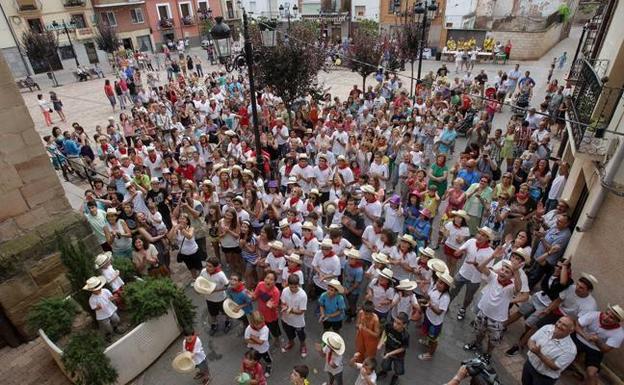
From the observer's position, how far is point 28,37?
27.6 m

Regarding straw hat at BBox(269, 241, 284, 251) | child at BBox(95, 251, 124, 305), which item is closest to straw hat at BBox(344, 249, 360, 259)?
straw hat at BBox(269, 241, 284, 251)

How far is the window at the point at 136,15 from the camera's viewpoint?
39.5 metres

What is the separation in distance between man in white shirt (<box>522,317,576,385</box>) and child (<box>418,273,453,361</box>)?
44.1 inches

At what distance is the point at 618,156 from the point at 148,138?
11.0 metres

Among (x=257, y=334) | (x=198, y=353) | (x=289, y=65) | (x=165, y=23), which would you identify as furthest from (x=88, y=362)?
(x=165, y=23)

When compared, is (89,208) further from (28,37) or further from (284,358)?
(28,37)

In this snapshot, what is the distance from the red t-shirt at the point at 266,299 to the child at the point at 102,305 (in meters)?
2.19

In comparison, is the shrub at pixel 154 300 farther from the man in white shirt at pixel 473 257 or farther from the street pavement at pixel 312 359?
the man in white shirt at pixel 473 257

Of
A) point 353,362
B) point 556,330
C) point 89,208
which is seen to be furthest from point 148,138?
point 556,330

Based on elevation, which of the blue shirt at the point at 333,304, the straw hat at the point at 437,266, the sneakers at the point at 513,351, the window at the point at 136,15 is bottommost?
the sneakers at the point at 513,351

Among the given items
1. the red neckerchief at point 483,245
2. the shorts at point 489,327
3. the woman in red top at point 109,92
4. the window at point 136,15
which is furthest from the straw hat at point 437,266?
the window at point 136,15

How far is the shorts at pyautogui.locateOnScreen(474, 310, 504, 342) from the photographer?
570 cm

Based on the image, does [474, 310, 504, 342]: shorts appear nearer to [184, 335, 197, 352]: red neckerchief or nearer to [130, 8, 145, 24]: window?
[184, 335, 197, 352]: red neckerchief

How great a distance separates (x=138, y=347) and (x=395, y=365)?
3747mm
